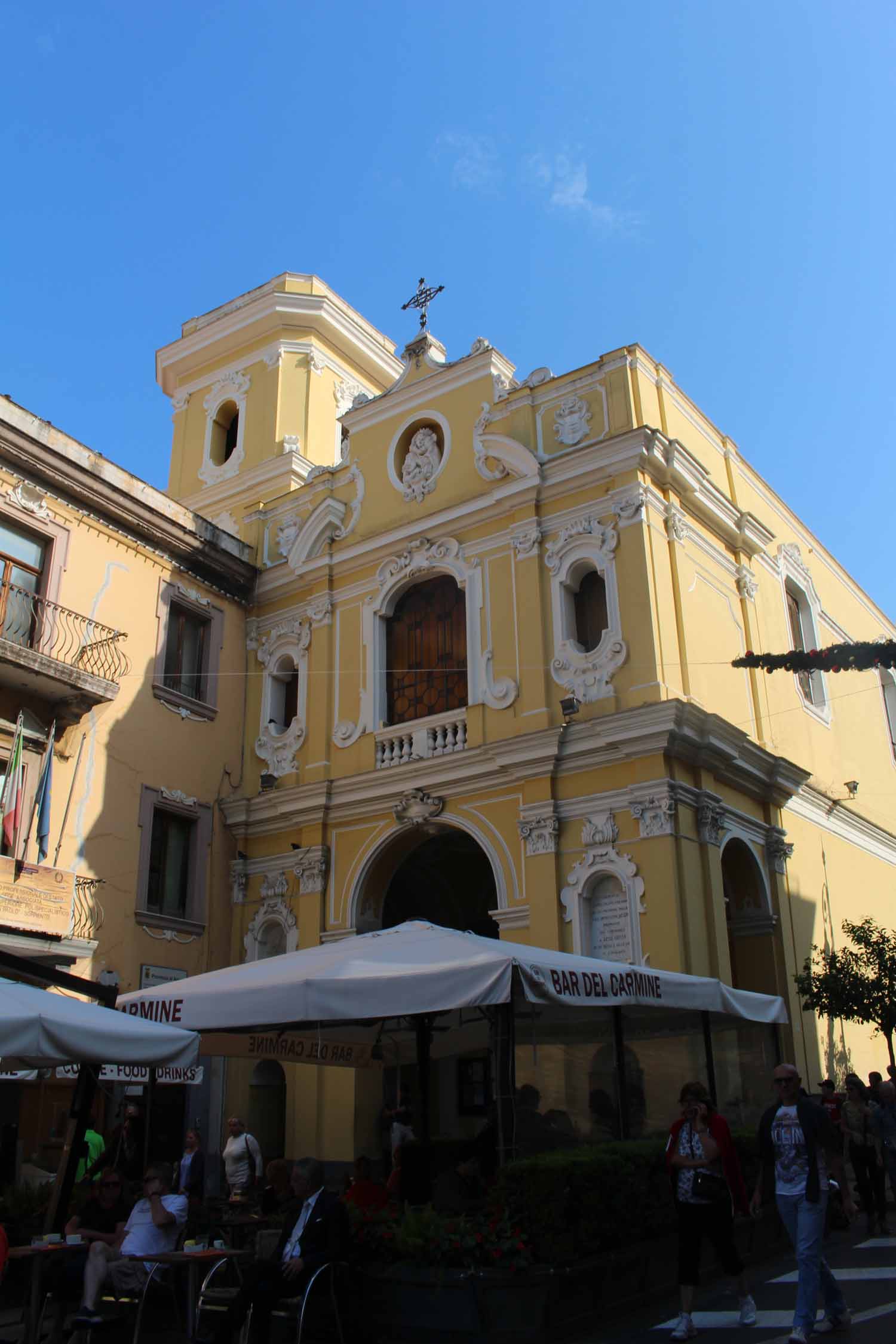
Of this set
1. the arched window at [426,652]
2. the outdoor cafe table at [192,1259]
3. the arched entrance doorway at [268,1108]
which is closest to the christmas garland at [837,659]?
the outdoor cafe table at [192,1259]

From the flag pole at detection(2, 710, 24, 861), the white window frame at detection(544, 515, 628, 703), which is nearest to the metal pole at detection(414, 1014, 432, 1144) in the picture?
the white window frame at detection(544, 515, 628, 703)

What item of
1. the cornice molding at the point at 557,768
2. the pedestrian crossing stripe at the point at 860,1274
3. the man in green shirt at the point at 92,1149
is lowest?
the pedestrian crossing stripe at the point at 860,1274

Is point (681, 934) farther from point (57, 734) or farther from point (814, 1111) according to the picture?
point (57, 734)

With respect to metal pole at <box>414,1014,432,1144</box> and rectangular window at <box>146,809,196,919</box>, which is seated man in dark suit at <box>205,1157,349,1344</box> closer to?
metal pole at <box>414,1014,432,1144</box>

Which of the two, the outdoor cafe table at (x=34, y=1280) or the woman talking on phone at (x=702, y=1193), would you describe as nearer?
the outdoor cafe table at (x=34, y=1280)

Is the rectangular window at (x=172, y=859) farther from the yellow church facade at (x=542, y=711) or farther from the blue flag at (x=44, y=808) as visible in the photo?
the blue flag at (x=44, y=808)

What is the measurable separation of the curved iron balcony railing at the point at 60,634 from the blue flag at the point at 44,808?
1435 millimetres

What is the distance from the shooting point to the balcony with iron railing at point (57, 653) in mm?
15828

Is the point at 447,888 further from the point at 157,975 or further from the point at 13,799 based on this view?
the point at 13,799

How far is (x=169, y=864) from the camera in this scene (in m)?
18.7

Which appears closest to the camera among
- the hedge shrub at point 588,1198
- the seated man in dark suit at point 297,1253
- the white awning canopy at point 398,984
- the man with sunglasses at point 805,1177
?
the man with sunglasses at point 805,1177

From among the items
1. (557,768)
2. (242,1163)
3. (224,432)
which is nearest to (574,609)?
(557,768)

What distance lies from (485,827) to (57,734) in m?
6.35

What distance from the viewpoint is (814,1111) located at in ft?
23.5
